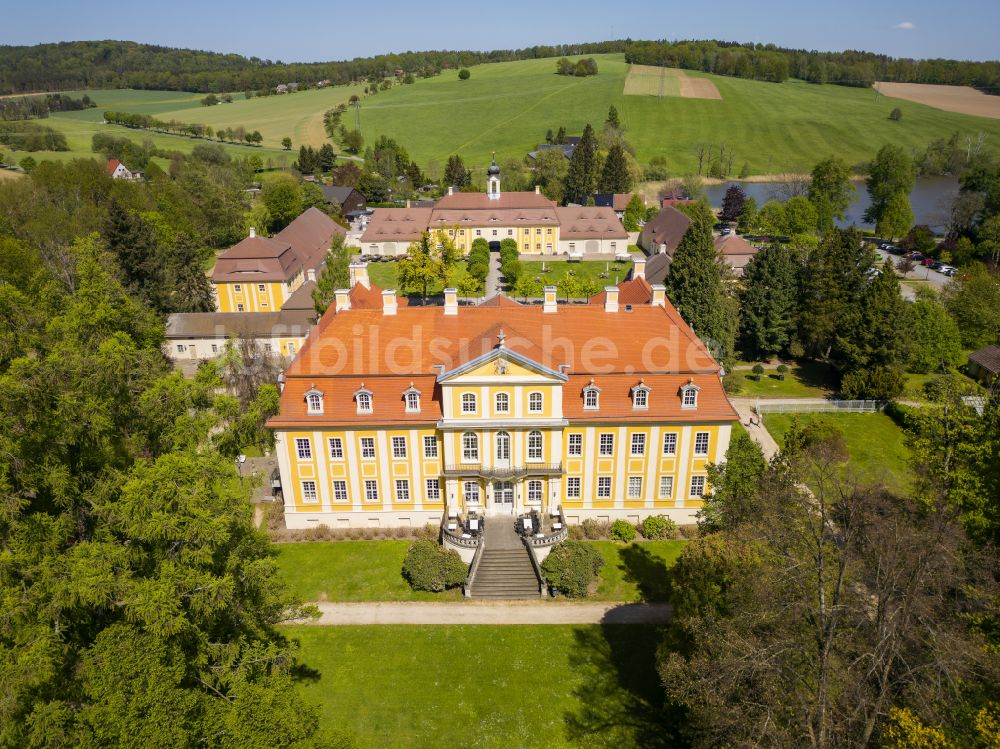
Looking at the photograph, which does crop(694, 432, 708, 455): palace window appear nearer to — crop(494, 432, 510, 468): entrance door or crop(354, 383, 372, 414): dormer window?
crop(494, 432, 510, 468): entrance door

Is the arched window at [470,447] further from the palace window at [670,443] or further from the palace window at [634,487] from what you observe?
the palace window at [670,443]

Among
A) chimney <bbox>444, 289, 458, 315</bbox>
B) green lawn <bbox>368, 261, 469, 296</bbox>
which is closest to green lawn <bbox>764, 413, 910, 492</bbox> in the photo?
chimney <bbox>444, 289, 458, 315</bbox>

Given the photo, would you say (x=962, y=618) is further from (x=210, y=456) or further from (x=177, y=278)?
(x=177, y=278)

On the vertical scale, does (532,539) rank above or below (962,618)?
below

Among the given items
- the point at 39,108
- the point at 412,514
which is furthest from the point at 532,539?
the point at 39,108

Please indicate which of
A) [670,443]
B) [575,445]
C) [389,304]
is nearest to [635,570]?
[670,443]

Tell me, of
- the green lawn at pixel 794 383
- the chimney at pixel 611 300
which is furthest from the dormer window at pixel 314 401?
the green lawn at pixel 794 383
